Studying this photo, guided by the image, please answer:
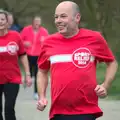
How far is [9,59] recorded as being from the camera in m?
7.75

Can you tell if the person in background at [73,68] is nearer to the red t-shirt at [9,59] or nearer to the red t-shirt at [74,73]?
the red t-shirt at [74,73]

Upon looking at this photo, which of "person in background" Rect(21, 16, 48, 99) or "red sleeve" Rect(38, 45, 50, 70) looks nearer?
"red sleeve" Rect(38, 45, 50, 70)

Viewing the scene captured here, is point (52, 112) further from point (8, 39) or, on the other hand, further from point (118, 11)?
point (118, 11)

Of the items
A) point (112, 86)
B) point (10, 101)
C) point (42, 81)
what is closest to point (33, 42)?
point (112, 86)

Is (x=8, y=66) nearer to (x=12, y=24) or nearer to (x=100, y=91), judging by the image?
(x=100, y=91)

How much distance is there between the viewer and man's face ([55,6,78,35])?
5312 millimetres

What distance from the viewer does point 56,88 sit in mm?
5352

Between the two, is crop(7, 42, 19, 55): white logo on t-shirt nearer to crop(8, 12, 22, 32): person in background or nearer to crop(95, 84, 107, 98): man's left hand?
crop(8, 12, 22, 32): person in background

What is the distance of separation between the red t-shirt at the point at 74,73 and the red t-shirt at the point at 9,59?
7.84 ft

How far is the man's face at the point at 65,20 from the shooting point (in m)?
5.31

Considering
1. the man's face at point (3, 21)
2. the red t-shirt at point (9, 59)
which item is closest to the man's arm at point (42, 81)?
the red t-shirt at point (9, 59)

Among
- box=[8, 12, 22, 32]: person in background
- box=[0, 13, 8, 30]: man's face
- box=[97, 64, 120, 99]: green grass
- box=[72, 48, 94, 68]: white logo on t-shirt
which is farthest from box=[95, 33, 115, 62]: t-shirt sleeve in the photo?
box=[97, 64, 120, 99]: green grass

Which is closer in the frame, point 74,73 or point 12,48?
point 74,73

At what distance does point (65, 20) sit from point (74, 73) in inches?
20.3
